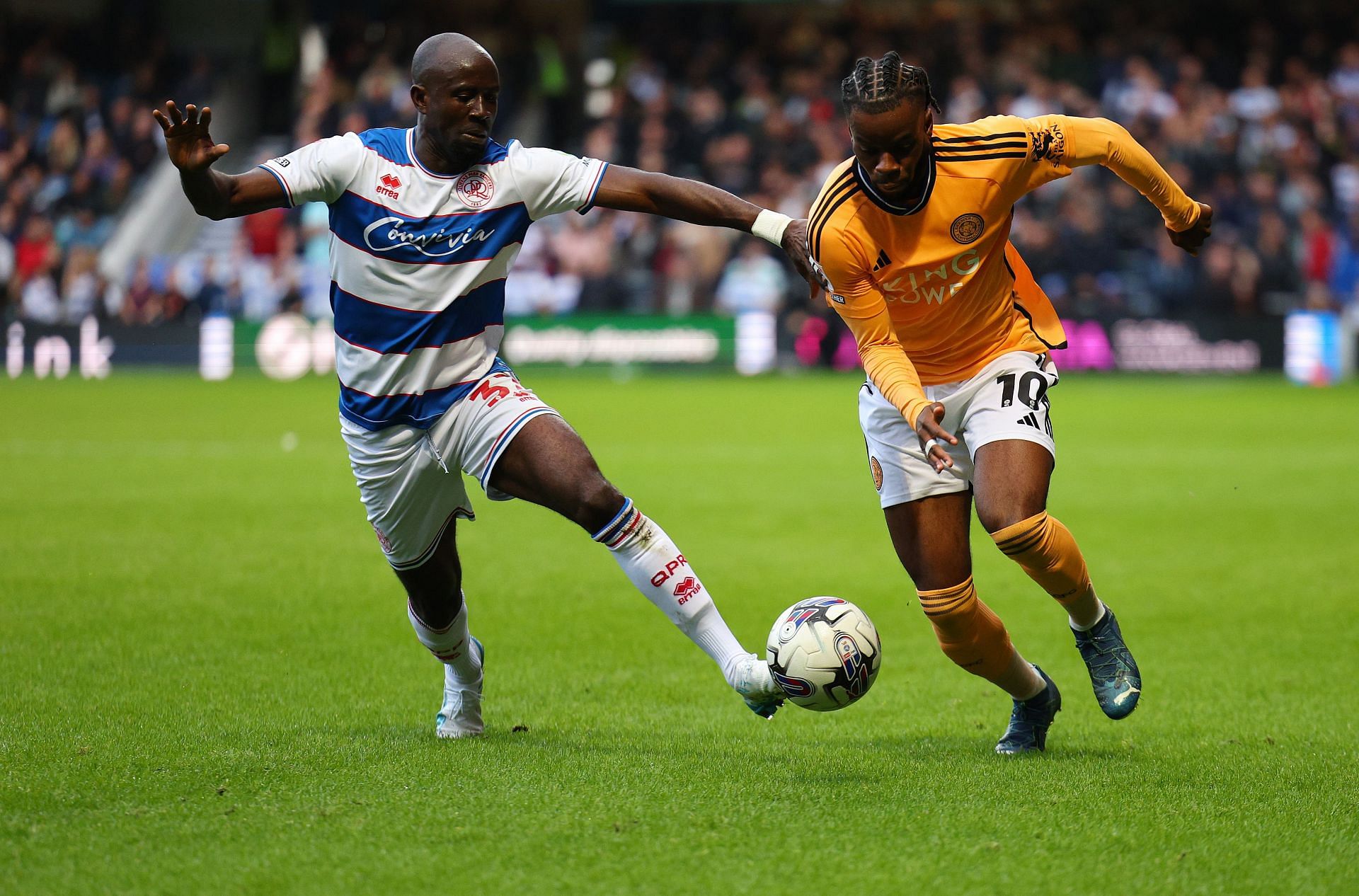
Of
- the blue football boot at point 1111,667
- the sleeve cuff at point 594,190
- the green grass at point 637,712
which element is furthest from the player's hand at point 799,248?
the green grass at point 637,712

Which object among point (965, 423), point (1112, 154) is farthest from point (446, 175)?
point (1112, 154)

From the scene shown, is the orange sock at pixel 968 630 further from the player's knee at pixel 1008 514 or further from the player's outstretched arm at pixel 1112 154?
the player's outstretched arm at pixel 1112 154

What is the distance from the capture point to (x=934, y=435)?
502cm

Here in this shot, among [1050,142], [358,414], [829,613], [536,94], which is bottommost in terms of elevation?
[829,613]

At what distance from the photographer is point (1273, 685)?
6734 mm

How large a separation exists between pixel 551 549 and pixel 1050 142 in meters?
5.79

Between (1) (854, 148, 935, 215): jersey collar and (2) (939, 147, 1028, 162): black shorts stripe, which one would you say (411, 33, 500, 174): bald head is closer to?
(1) (854, 148, 935, 215): jersey collar

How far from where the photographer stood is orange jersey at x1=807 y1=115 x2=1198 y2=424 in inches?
214

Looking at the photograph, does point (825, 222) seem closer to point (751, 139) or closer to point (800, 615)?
point (800, 615)

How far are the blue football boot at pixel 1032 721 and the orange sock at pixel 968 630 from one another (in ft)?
0.56

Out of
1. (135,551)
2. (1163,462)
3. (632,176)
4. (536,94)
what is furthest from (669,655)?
(536,94)

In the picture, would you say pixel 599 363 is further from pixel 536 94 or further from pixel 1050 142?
pixel 1050 142

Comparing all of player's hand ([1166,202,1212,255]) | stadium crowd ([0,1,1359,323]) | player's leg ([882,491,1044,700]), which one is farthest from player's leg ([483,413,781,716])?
stadium crowd ([0,1,1359,323])

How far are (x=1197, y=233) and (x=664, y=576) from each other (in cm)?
244
